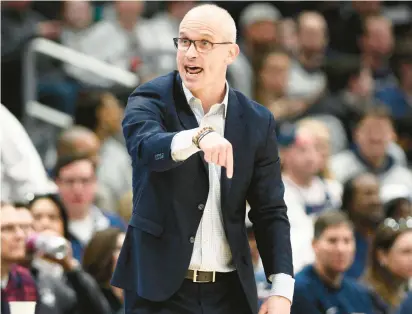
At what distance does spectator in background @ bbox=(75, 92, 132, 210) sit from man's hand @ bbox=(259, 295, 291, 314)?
4.55 metres

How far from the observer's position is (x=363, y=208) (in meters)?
8.07

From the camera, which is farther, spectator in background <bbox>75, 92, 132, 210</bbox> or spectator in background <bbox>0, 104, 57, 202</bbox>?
spectator in background <bbox>75, 92, 132, 210</bbox>

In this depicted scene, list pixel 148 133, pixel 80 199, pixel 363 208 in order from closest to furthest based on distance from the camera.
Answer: pixel 148 133
pixel 80 199
pixel 363 208

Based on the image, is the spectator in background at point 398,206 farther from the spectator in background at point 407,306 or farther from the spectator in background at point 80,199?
the spectator in background at point 80,199

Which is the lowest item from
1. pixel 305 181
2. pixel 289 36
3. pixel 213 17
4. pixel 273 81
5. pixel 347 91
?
pixel 305 181

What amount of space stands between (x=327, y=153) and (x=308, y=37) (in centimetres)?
210

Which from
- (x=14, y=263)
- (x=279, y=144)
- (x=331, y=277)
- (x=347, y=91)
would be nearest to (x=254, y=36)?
(x=347, y=91)

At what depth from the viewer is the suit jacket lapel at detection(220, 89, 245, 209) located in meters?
3.93

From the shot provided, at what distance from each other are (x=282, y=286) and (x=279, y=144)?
14.7 ft

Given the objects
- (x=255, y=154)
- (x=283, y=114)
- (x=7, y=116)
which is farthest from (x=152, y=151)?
(x=283, y=114)

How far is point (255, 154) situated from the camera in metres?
3.99

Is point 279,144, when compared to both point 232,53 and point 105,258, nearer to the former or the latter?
point 105,258

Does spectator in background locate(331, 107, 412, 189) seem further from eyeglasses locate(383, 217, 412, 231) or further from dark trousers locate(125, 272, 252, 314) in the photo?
dark trousers locate(125, 272, 252, 314)

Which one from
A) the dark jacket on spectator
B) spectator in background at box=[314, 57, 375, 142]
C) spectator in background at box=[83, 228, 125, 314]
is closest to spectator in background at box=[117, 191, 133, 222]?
spectator in background at box=[83, 228, 125, 314]
